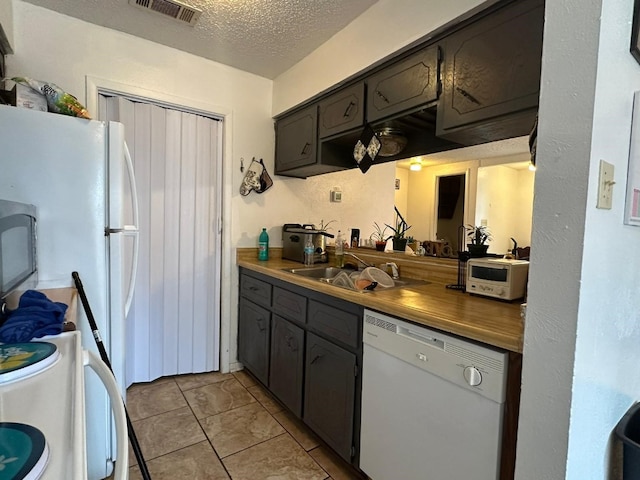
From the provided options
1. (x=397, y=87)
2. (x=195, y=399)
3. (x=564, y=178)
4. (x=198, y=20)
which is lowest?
(x=195, y=399)

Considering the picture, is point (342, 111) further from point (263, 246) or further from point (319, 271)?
point (263, 246)

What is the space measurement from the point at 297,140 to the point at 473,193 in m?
1.32

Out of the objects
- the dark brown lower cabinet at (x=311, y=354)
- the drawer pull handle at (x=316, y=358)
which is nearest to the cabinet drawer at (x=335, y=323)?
the dark brown lower cabinet at (x=311, y=354)

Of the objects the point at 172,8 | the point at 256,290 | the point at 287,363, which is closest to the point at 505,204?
the point at 287,363

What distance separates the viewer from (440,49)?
145cm

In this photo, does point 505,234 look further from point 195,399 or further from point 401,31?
point 195,399

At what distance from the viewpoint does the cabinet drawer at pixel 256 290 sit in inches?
87.9

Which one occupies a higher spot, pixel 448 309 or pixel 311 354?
pixel 448 309

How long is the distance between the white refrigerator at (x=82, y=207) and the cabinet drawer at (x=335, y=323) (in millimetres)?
941

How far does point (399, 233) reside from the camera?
237 centimetres

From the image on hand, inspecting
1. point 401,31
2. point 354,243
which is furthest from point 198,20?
point 354,243

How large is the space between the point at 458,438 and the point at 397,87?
1.54 metres

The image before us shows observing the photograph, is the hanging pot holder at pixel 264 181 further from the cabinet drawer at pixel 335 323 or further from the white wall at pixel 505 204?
the white wall at pixel 505 204

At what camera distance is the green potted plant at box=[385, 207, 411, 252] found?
230cm
